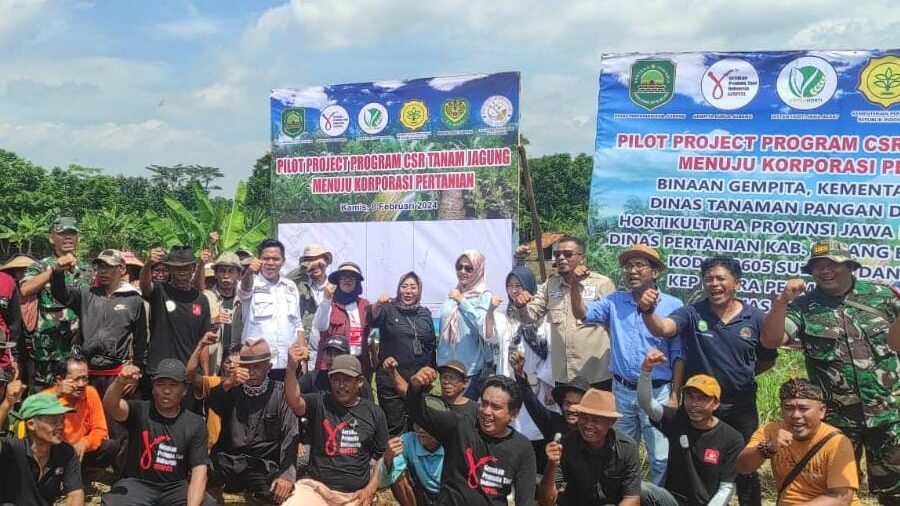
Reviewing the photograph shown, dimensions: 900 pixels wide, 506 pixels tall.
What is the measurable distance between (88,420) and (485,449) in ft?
9.44

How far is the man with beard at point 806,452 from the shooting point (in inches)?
142

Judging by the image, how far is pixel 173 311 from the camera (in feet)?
17.2

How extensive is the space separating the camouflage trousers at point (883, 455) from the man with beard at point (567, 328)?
1.52 meters

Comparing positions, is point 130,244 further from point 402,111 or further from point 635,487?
point 635,487

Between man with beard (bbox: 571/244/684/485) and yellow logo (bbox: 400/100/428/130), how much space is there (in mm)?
3065

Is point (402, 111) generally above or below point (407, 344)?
above

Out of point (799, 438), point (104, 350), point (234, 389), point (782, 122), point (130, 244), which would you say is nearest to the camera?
point (799, 438)

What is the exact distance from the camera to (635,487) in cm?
391

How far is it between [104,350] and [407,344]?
2236 mm

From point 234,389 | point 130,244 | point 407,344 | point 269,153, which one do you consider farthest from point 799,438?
point 130,244

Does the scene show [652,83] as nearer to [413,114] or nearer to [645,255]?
[645,255]

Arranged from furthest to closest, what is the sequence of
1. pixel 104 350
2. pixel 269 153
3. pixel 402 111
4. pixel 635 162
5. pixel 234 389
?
pixel 269 153 → pixel 402 111 → pixel 635 162 → pixel 104 350 → pixel 234 389

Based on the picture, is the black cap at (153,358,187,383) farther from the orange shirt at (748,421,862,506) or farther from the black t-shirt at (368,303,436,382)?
the orange shirt at (748,421,862,506)

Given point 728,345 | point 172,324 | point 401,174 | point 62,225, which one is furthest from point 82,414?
point 728,345
